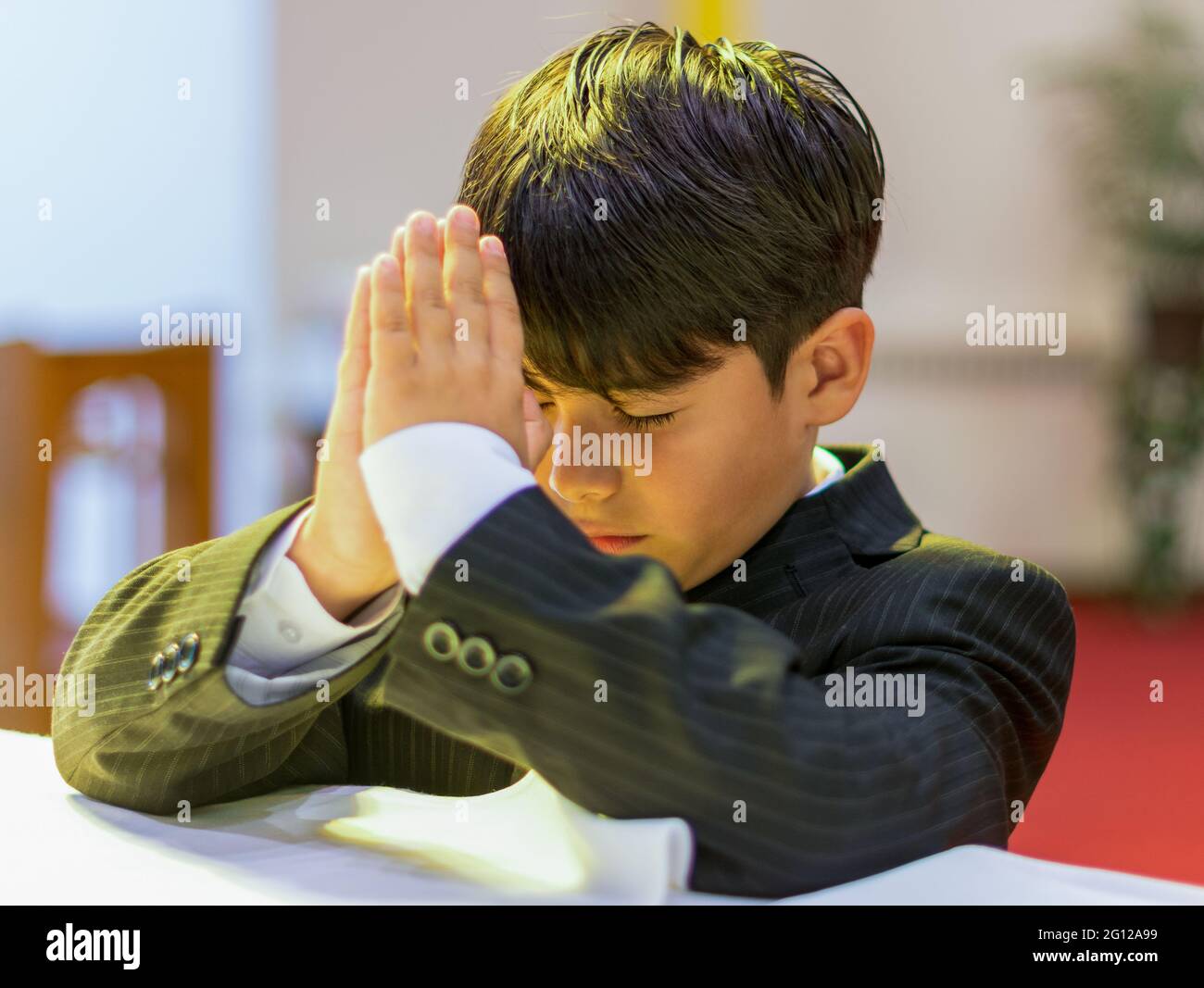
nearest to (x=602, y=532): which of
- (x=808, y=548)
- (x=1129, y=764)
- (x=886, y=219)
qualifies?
(x=808, y=548)

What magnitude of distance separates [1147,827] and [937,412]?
2.71m

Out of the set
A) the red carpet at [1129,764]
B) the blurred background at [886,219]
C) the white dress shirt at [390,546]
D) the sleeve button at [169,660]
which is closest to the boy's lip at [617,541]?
the white dress shirt at [390,546]

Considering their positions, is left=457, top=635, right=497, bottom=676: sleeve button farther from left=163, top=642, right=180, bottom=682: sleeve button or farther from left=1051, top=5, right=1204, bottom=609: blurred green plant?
left=1051, top=5, right=1204, bottom=609: blurred green plant

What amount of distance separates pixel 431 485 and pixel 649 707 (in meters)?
0.14

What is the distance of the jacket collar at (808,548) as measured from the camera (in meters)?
0.88

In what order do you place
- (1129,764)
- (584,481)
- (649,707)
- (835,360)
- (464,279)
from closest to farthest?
(649,707) → (464,279) → (584,481) → (835,360) → (1129,764)

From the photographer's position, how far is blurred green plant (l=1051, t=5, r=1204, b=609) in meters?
4.68

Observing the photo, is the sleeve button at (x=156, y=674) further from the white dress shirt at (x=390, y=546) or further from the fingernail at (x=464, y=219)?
the fingernail at (x=464, y=219)

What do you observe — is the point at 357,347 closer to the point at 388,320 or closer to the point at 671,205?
the point at 388,320

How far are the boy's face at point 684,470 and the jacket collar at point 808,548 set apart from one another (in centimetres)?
1

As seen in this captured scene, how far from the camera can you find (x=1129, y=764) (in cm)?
311

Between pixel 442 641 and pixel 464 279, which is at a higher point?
pixel 464 279

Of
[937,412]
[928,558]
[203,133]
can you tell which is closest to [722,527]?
[928,558]
